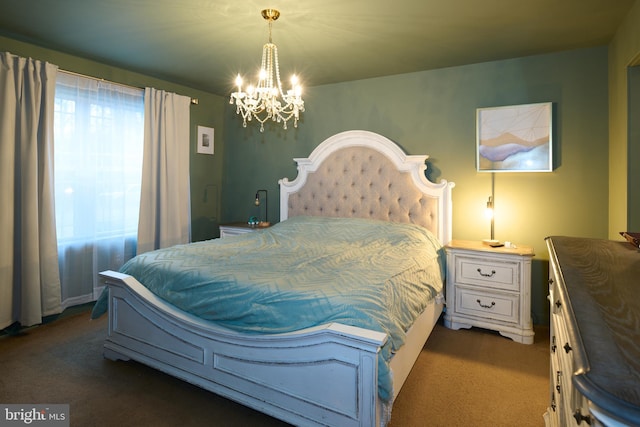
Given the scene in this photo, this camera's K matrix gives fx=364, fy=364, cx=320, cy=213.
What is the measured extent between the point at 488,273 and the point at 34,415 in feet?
10.4

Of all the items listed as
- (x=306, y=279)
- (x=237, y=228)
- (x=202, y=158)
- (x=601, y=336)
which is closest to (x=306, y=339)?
(x=306, y=279)

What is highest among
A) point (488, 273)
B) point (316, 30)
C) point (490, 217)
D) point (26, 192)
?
point (316, 30)

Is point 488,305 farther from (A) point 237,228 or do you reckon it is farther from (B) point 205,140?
(B) point 205,140

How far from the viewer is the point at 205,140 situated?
4.65m

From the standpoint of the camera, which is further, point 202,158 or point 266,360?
point 202,158

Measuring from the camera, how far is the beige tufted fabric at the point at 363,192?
11.6ft

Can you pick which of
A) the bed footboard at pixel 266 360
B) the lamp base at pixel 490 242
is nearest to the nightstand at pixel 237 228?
the bed footboard at pixel 266 360

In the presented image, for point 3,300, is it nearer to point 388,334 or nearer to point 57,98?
point 57,98

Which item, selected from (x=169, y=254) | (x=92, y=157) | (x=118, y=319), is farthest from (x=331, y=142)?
(x=118, y=319)

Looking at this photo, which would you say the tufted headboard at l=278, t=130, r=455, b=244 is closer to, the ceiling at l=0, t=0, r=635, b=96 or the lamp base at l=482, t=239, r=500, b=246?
the lamp base at l=482, t=239, r=500, b=246

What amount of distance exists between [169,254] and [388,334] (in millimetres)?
1696

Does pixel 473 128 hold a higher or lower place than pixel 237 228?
higher

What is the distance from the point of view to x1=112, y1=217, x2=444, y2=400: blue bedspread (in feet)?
5.71

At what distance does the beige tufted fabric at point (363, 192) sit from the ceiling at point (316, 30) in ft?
3.03
